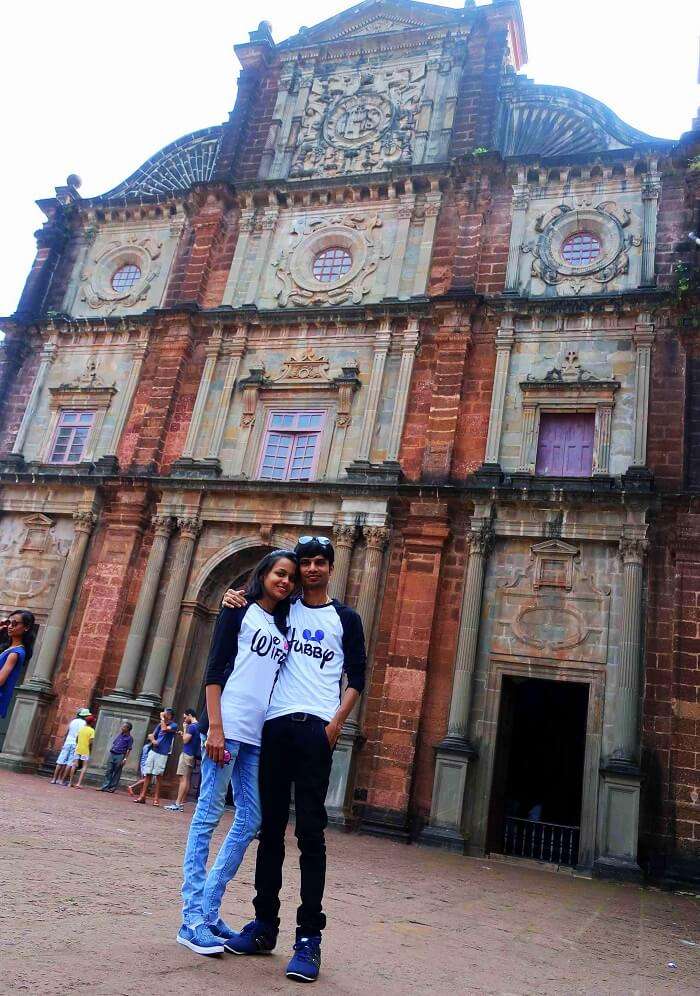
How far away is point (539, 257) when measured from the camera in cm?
1797

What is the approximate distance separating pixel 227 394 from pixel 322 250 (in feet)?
14.7

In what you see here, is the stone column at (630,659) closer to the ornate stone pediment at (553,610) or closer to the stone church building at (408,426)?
the stone church building at (408,426)

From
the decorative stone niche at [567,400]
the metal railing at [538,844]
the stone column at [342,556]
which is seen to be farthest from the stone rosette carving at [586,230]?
the metal railing at [538,844]

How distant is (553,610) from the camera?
1480 cm

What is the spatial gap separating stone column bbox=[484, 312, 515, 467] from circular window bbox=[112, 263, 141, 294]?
10.1 metres

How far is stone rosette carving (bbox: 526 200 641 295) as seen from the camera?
1742cm

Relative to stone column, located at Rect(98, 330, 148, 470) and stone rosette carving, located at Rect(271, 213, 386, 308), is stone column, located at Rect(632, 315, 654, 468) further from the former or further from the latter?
stone column, located at Rect(98, 330, 148, 470)

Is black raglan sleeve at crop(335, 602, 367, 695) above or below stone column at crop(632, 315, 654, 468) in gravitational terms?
below

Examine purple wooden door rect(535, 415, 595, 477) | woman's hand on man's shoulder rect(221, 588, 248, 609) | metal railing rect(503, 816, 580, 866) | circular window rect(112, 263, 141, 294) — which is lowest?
metal railing rect(503, 816, 580, 866)

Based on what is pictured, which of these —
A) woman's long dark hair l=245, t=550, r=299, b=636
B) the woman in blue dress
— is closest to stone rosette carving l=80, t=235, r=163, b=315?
the woman in blue dress

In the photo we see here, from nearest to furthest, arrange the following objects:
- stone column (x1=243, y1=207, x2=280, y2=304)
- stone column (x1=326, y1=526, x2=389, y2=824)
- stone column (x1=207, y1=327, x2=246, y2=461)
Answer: stone column (x1=326, y1=526, x2=389, y2=824), stone column (x1=207, y1=327, x2=246, y2=461), stone column (x1=243, y1=207, x2=280, y2=304)

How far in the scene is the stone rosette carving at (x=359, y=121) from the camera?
20578 millimetres

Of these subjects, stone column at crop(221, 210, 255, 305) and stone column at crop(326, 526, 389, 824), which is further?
stone column at crop(221, 210, 255, 305)

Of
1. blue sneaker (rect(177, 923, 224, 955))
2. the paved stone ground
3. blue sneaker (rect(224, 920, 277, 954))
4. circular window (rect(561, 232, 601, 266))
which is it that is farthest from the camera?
circular window (rect(561, 232, 601, 266))
